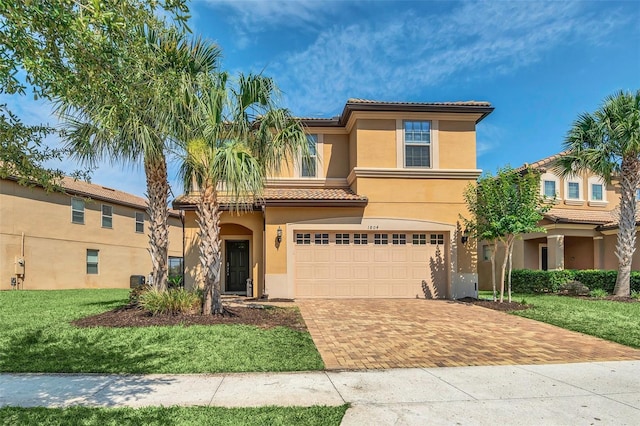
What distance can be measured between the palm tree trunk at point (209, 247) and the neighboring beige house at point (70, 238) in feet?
31.2

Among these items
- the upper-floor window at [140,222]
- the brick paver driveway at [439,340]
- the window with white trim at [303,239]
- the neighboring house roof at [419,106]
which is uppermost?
the neighboring house roof at [419,106]

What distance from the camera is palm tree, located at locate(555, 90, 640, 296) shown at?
14.9 m

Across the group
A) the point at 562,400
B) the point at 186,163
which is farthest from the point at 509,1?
the point at 562,400

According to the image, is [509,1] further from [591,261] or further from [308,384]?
[591,261]

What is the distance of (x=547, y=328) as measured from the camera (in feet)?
32.9

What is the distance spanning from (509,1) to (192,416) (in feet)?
41.4

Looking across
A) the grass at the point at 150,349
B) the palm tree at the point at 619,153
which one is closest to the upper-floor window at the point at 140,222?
the grass at the point at 150,349

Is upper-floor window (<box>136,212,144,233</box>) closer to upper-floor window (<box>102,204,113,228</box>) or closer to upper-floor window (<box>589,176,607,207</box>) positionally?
upper-floor window (<box>102,204,113,228</box>)

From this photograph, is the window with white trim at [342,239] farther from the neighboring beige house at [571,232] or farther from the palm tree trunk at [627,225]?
the palm tree trunk at [627,225]

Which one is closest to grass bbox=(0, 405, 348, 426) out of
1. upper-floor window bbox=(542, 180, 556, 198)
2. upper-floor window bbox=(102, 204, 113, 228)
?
upper-floor window bbox=(542, 180, 556, 198)

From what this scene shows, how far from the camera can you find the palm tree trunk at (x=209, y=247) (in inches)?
396

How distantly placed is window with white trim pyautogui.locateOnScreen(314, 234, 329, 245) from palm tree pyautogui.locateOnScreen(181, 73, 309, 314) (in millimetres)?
5058

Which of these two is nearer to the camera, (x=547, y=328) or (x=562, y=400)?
(x=562, y=400)

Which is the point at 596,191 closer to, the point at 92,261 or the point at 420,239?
Result: the point at 420,239
